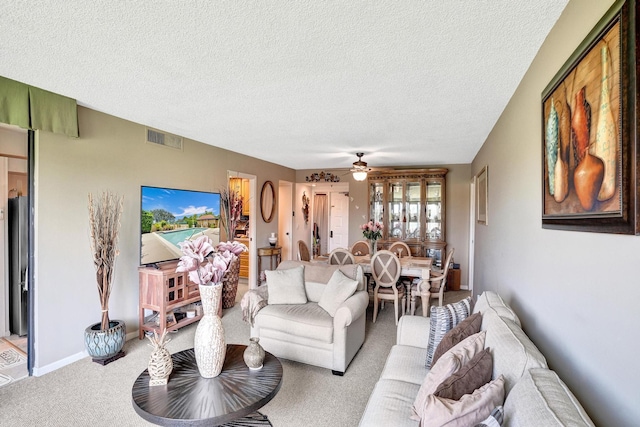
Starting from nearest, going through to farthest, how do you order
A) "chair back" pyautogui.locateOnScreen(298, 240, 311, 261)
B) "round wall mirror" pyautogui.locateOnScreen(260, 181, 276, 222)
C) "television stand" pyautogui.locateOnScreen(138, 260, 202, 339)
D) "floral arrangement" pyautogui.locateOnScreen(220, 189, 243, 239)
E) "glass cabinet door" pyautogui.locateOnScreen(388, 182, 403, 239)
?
"television stand" pyautogui.locateOnScreen(138, 260, 202, 339) < "floral arrangement" pyautogui.locateOnScreen(220, 189, 243, 239) < "chair back" pyautogui.locateOnScreen(298, 240, 311, 261) < "round wall mirror" pyautogui.locateOnScreen(260, 181, 276, 222) < "glass cabinet door" pyautogui.locateOnScreen(388, 182, 403, 239)

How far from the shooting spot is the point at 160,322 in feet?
11.7

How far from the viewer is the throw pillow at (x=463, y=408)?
1.14 meters

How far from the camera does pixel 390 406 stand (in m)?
1.67

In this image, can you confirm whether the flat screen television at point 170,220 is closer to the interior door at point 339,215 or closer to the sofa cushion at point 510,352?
the sofa cushion at point 510,352

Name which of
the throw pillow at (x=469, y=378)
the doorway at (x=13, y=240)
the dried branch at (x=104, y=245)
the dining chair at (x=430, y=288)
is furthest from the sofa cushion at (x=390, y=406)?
the doorway at (x=13, y=240)

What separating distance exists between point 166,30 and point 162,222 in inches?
103

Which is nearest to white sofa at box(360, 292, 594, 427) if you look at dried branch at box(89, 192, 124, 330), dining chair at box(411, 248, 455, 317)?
dining chair at box(411, 248, 455, 317)

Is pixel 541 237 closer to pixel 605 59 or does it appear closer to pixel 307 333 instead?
pixel 605 59

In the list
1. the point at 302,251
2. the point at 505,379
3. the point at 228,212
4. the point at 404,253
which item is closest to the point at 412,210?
the point at 404,253

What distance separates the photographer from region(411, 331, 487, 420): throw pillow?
4.71 ft

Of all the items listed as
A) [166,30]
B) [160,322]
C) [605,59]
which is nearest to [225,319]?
[160,322]

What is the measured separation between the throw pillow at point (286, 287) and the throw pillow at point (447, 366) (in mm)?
1884

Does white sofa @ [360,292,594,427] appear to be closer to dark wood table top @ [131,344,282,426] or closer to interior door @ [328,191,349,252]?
dark wood table top @ [131,344,282,426]

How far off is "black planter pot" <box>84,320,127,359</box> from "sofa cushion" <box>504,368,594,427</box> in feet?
10.8
